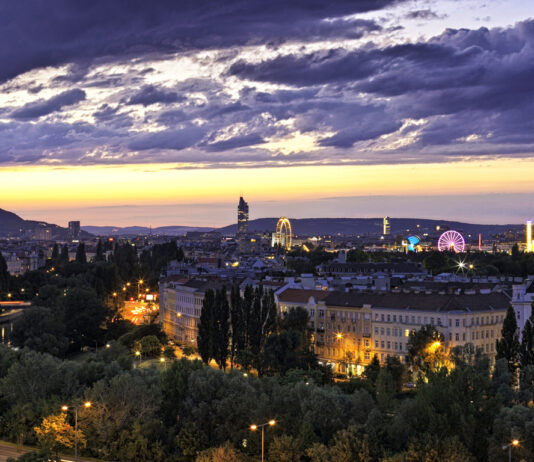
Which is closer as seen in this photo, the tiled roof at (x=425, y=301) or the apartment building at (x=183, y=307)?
the tiled roof at (x=425, y=301)

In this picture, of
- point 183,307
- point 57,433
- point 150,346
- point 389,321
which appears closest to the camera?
point 57,433

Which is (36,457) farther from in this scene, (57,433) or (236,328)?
(236,328)

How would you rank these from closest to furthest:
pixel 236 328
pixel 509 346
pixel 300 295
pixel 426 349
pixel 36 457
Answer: pixel 36 457 < pixel 509 346 < pixel 426 349 < pixel 236 328 < pixel 300 295

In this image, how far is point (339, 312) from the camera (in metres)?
104

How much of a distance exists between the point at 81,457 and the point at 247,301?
118 ft

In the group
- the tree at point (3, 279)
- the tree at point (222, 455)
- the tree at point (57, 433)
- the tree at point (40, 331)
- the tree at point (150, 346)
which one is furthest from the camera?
the tree at point (3, 279)

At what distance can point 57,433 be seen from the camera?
63344mm

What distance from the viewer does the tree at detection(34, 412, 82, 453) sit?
206 feet

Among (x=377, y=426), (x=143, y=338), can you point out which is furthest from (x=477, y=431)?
(x=143, y=338)

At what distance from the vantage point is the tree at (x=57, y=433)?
62.7 m

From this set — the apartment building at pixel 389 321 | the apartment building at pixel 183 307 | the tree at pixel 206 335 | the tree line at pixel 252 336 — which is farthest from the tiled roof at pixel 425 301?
the apartment building at pixel 183 307

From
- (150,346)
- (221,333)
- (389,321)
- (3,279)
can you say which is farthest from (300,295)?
(3,279)

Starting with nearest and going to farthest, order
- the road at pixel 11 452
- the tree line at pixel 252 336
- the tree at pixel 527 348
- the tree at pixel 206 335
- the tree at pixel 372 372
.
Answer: the road at pixel 11 452 < the tree at pixel 527 348 < the tree at pixel 372 372 < the tree line at pixel 252 336 < the tree at pixel 206 335

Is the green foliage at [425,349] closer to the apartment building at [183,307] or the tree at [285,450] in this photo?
the tree at [285,450]
